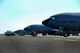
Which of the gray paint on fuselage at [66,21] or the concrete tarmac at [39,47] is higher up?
the gray paint on fuselage at [66,21]

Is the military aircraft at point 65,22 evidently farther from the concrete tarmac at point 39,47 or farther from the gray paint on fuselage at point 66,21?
the concrete tarmac at point 39,47

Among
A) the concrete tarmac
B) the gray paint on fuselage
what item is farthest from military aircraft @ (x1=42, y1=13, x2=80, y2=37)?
the concrete tarmac

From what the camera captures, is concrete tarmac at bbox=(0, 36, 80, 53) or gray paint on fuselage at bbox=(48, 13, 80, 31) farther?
gray paint on fuselage at bbox=(48, 13, 80, 31)

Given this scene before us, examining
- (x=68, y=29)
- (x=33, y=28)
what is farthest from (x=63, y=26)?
(x=33, y=28)

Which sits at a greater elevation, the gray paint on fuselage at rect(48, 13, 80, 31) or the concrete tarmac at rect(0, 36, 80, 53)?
the gray paint on fuselage at rect(48, 13, 80, 31)

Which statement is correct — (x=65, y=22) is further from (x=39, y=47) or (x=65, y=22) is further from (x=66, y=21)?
(x=39, y=47)

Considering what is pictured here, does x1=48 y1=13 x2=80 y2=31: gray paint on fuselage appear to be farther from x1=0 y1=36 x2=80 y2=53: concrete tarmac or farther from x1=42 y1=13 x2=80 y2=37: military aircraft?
x1=0 y1=36 x2=80 y2=53: concrete tarmac

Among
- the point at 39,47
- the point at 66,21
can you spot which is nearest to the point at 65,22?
the point at 66,21

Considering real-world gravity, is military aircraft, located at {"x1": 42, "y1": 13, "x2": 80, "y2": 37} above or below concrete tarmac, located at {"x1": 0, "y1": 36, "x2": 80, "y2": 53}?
above

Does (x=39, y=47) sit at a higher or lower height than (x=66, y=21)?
lower

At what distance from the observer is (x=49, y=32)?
7712cm

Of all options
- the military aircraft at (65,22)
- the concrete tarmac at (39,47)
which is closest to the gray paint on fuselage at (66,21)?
the military aircraft at (65,22)

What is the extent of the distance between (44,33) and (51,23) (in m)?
25.9

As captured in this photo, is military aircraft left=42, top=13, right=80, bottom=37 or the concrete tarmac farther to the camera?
military aircraft left=42, top=13, right=80, bottom=37
